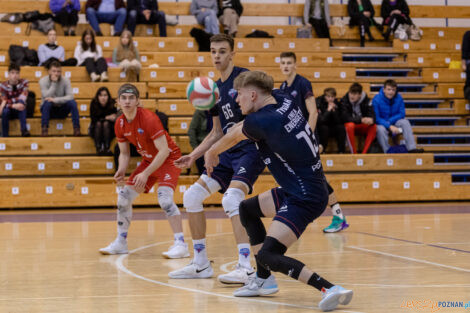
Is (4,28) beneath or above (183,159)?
above

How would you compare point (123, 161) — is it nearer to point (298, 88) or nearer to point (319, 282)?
point (298, 88)

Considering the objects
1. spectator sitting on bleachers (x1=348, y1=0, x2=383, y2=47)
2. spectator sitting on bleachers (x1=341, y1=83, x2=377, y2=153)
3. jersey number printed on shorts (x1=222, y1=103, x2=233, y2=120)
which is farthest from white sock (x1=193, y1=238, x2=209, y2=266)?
spectator sitting on bleachers (x1=348, y1=0, x2=383, y2=47)

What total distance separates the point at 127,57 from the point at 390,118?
545 centimetres

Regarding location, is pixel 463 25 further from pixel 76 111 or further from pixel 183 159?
pixel 183 159

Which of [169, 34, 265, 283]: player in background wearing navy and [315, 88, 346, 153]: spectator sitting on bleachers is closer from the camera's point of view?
[169, 34, 265, 283]: player in background wearing navy

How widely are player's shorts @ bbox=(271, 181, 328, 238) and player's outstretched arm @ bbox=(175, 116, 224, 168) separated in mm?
964

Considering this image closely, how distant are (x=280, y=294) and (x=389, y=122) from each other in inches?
329

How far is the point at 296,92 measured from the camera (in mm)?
7574

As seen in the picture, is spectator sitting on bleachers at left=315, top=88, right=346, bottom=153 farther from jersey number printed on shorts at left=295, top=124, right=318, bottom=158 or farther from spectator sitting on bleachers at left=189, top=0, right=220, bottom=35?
jersey number printed on shorts at left=295, top=124, right=318, bottom=158

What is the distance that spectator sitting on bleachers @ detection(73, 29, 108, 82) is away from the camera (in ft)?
42.9

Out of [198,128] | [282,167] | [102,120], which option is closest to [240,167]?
[282,167]

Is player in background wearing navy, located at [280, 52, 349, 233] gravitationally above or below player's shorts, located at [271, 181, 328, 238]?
above

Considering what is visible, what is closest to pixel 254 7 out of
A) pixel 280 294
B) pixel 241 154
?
pixel 241 154

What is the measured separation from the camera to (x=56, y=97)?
1193cm
